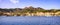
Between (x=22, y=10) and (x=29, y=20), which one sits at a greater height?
(x=22, y=10)

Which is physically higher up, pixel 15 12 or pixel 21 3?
pixel 21 3

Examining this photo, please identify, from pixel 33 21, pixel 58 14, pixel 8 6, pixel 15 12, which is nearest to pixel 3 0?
pixel 8 6

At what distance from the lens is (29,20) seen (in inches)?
107

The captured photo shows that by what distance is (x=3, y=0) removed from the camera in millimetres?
2666

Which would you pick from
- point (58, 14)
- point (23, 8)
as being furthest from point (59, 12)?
point (23, 8)

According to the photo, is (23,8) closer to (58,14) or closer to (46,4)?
(46,4)

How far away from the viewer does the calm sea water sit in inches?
105

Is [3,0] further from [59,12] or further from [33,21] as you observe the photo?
[59,12]

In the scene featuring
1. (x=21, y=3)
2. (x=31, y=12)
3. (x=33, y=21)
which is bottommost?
(x=33, y=21)

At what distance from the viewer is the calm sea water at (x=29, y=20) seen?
2662 mm

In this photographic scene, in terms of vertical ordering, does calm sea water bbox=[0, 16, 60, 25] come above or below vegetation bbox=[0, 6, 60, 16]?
below

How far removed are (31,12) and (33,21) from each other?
0.61 feet

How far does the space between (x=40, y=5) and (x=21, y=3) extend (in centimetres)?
38

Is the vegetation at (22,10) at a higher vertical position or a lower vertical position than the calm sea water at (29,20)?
higher
